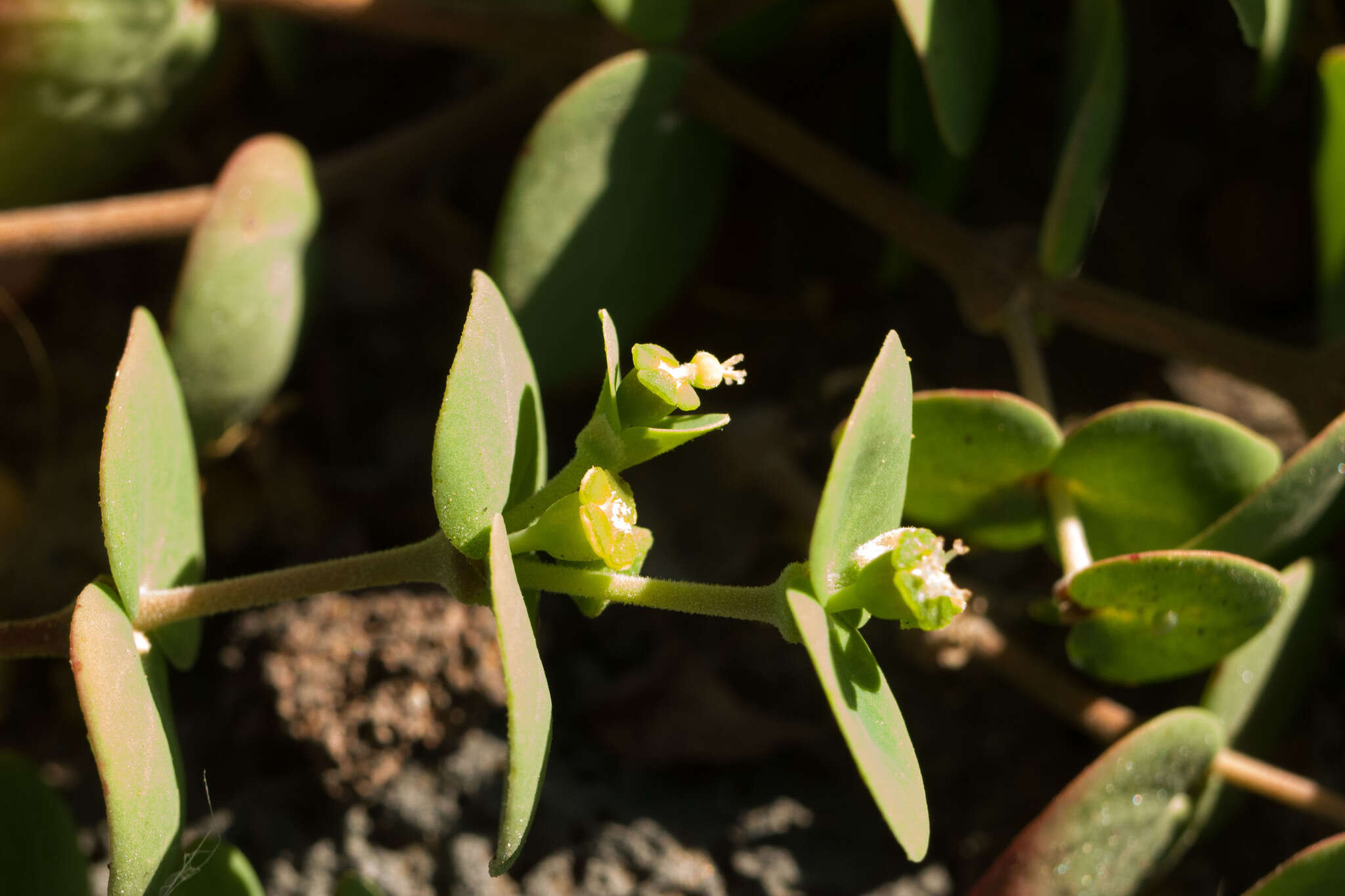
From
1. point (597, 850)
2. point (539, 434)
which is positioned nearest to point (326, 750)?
point (597, 850)

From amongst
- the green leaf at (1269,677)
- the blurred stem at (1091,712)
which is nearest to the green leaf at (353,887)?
the blurred stem at (1091,712)

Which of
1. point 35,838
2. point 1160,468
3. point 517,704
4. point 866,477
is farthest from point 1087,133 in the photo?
point 35,838

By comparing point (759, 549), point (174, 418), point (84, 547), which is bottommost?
point (84, 547)

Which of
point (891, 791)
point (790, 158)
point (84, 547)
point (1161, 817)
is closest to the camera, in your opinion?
point (891, 791)

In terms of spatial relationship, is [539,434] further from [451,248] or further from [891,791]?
[451,248]

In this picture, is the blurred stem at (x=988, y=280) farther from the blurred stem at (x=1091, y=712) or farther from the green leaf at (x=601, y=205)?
the blurred stem at (x=1091, y=712)
